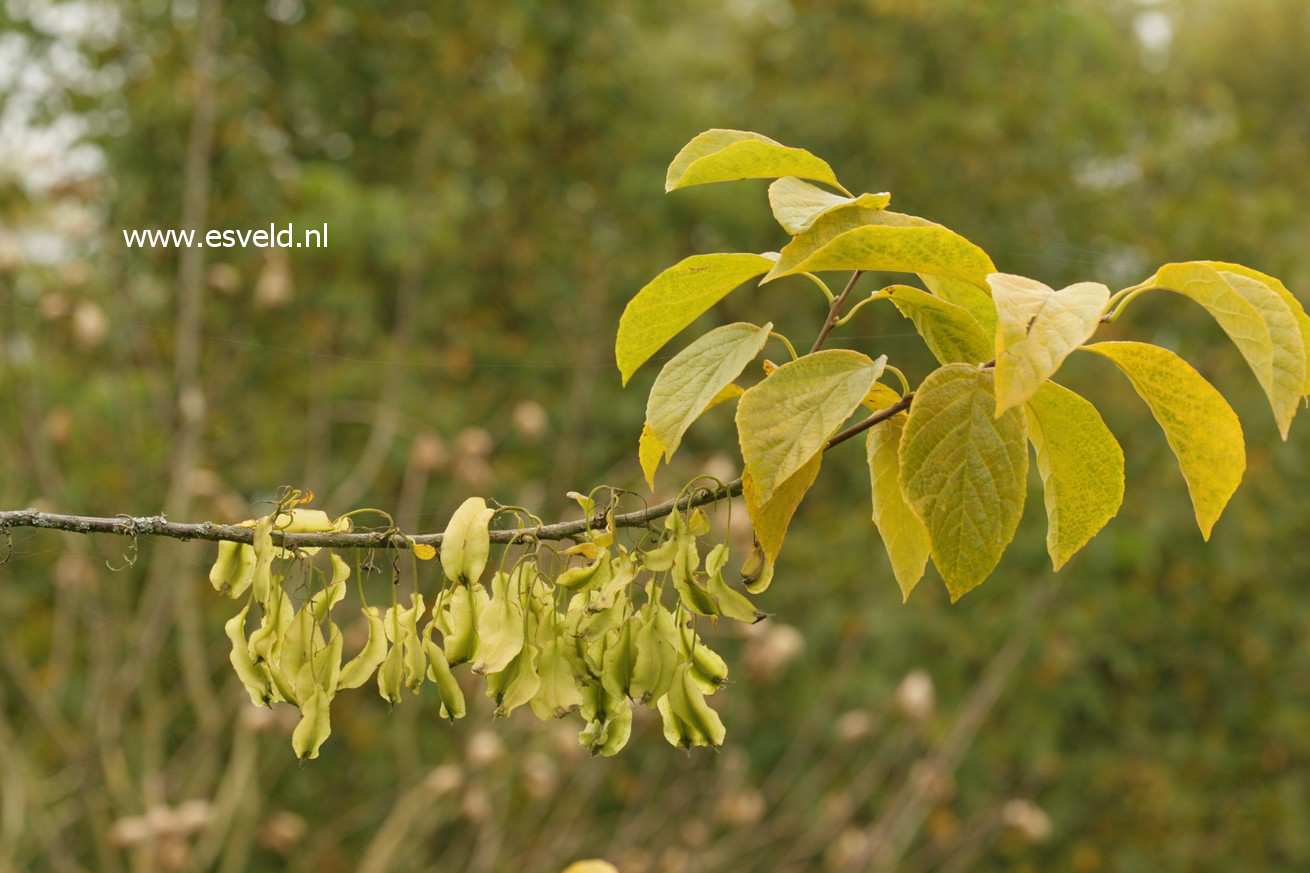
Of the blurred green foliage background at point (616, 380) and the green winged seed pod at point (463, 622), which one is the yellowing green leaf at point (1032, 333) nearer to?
the green winged seed pod at point (463, 622)

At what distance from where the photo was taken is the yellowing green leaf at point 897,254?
287 millimetres

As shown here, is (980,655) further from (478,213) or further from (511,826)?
(478,213)

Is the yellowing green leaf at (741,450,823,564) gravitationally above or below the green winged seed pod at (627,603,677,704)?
above

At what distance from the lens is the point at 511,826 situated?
1.99 metres

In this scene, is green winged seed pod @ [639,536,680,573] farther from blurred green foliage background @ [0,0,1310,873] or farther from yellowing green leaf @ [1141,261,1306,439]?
blurred green foliage background @ [0,0,1310,873]

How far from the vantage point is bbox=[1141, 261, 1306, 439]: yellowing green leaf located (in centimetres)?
27

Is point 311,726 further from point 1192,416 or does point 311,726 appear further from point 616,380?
point 616,380

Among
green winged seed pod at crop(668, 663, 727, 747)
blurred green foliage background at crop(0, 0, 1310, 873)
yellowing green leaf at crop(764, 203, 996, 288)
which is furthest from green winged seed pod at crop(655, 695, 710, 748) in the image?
blurred green foliage background at crop(0, 0, 1310, 873)

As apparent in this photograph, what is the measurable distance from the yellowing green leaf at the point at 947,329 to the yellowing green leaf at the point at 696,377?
39 millimetres

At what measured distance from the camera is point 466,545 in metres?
0.28

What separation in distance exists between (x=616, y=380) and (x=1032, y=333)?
2162mm

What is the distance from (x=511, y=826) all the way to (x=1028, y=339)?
1.87m

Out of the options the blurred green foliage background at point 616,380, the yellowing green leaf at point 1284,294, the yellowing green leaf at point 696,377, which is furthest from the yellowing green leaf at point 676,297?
the blurred green foliage background at point 616,380

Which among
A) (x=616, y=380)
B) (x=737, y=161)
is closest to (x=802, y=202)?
(x=737, y=161)
